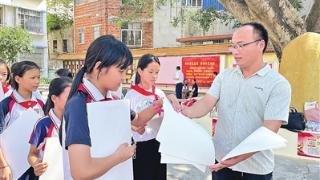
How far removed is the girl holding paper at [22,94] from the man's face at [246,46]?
144 centimetres

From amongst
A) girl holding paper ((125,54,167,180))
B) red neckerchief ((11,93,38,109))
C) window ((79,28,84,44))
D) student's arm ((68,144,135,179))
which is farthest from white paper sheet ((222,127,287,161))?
window ((79,28,84,44))

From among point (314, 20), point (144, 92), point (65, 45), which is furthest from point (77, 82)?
point (65, 45)

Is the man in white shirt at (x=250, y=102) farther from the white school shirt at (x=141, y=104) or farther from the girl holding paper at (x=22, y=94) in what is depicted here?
the girl holding paper at (x=22, y=94)

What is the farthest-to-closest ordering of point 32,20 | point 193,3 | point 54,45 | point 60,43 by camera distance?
1. point 54,45
2. point 60,43
3. point 32,20
4. point 193,3

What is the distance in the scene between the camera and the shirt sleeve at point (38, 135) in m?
2.15

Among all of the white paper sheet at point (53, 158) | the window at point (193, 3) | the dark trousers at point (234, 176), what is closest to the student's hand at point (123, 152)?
the white paper sheet at point (53, 158)

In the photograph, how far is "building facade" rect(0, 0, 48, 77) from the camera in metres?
22.3

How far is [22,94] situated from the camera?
2812mm

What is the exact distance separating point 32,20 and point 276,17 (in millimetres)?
21892

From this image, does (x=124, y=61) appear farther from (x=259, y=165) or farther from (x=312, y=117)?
(x=312, y=117)

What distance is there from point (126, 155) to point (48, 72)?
24525 mm

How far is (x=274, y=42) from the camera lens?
4582 millimetres

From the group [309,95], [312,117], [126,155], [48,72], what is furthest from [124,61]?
[48,72]

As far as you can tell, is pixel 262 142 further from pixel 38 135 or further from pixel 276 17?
pixel 276 17
